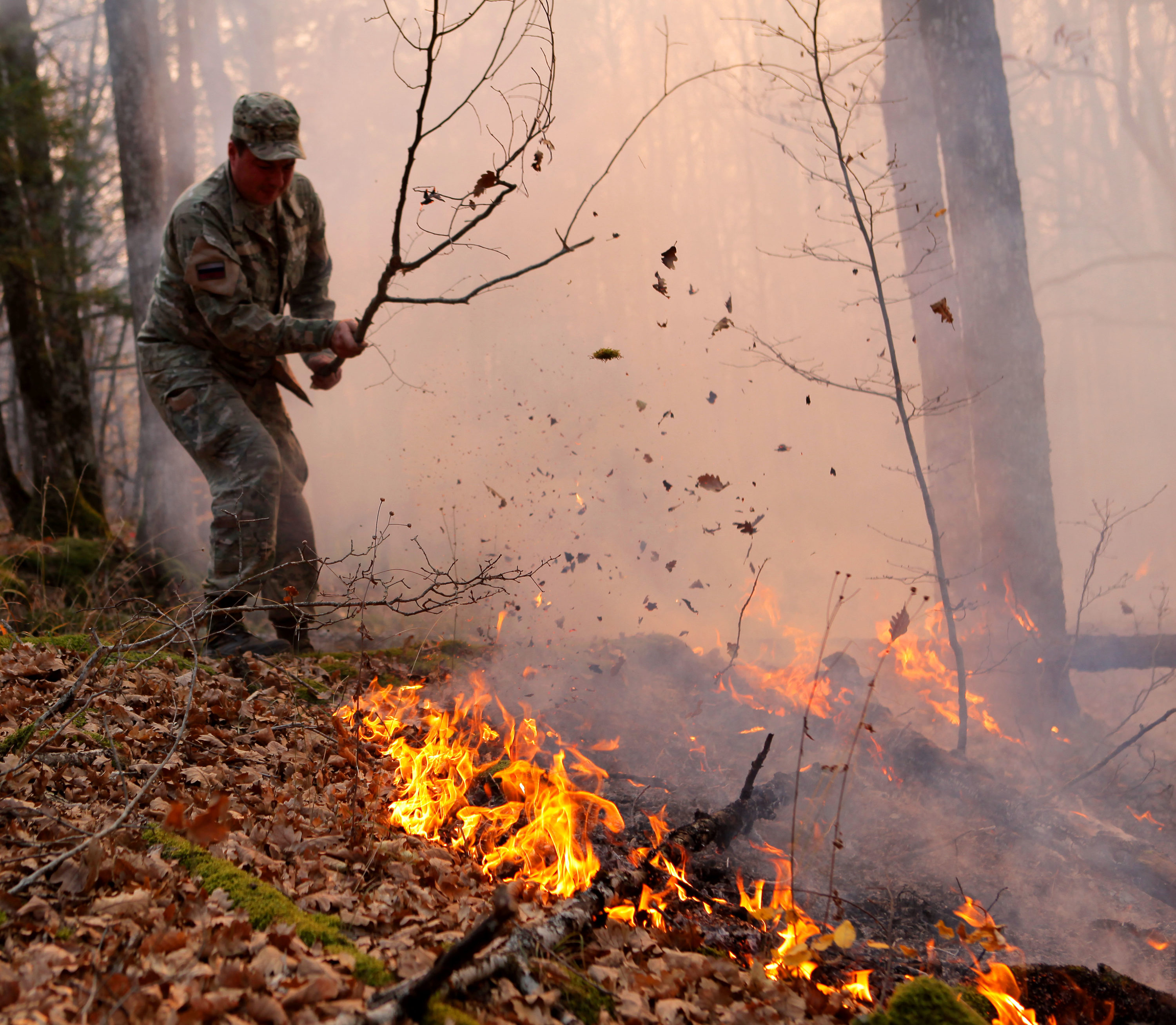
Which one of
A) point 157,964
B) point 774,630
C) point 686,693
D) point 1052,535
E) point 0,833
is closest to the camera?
point 157,964

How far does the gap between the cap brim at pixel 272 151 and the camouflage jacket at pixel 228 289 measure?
395 mm

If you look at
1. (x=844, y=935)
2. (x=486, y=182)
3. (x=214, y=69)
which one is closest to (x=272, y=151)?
(x=486, y=182)

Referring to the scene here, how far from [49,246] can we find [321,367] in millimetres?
6172

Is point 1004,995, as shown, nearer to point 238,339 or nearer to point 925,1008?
point 925,1008

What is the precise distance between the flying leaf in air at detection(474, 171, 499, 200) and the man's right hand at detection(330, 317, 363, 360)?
4.64 feet

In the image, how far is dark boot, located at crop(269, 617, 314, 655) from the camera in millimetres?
4719

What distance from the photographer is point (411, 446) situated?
11.5 m

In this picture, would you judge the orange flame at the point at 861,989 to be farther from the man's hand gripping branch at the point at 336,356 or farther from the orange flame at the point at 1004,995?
the man's hand gripping branch at the point at 336,356

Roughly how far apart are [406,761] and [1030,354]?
5558 millimetres

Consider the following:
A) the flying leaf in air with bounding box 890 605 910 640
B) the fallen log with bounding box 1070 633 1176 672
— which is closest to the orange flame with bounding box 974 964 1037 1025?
the flying leaf in air with bounding box 890 605 910 640

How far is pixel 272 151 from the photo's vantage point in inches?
163

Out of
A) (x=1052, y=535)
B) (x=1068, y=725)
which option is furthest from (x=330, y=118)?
(x=1068, y=725)

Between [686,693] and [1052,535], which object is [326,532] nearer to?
[686,693]

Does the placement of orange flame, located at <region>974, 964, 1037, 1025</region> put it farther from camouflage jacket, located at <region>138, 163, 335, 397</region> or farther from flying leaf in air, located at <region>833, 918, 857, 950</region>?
camouflage jacket, located at <region>138, 163, 335, 397</region>
